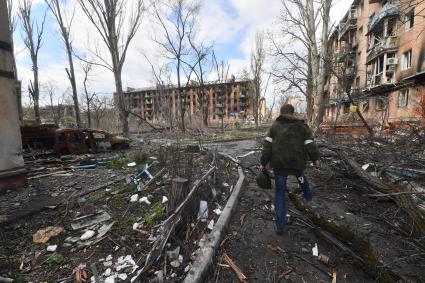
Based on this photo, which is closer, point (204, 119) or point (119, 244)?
point (119, 244)

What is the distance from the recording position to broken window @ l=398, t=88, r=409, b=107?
58.6ft

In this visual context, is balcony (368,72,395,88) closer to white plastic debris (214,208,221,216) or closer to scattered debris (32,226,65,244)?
white plastic debris (214,208,221,216)

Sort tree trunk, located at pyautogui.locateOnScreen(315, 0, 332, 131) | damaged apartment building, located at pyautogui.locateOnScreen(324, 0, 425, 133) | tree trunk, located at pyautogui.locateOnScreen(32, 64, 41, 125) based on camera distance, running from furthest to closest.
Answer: tree trunk, located at pyautogui.locateOnScreen(32, 64, 41, 125)
tree trunk, located at pyautogui.locateOnScreen(315, 0, 332, 131)
damaged apartment building, located at pyautogui.locateOnScreen(324, 0, 425, 133)

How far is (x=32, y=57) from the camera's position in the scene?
2083 centimetres

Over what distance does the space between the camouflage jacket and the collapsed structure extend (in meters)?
5.98

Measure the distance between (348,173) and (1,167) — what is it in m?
8.10

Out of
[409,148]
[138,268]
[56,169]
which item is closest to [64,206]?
[138,268]

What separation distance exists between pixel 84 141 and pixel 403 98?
23913mm

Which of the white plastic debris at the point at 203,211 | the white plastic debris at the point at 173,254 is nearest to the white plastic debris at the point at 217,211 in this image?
the white plastic debris at the point at 203,211

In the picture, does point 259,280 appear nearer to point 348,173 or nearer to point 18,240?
point 18,240

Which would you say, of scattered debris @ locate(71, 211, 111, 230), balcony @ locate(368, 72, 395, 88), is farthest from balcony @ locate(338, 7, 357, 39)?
scattered debris @ locate(71, 211, 111, 230)

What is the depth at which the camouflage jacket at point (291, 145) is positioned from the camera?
3.28m

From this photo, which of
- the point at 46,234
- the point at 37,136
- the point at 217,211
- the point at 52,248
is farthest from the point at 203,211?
the point at 37,136

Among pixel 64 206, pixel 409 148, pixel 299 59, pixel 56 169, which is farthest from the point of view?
pixel 299 59
